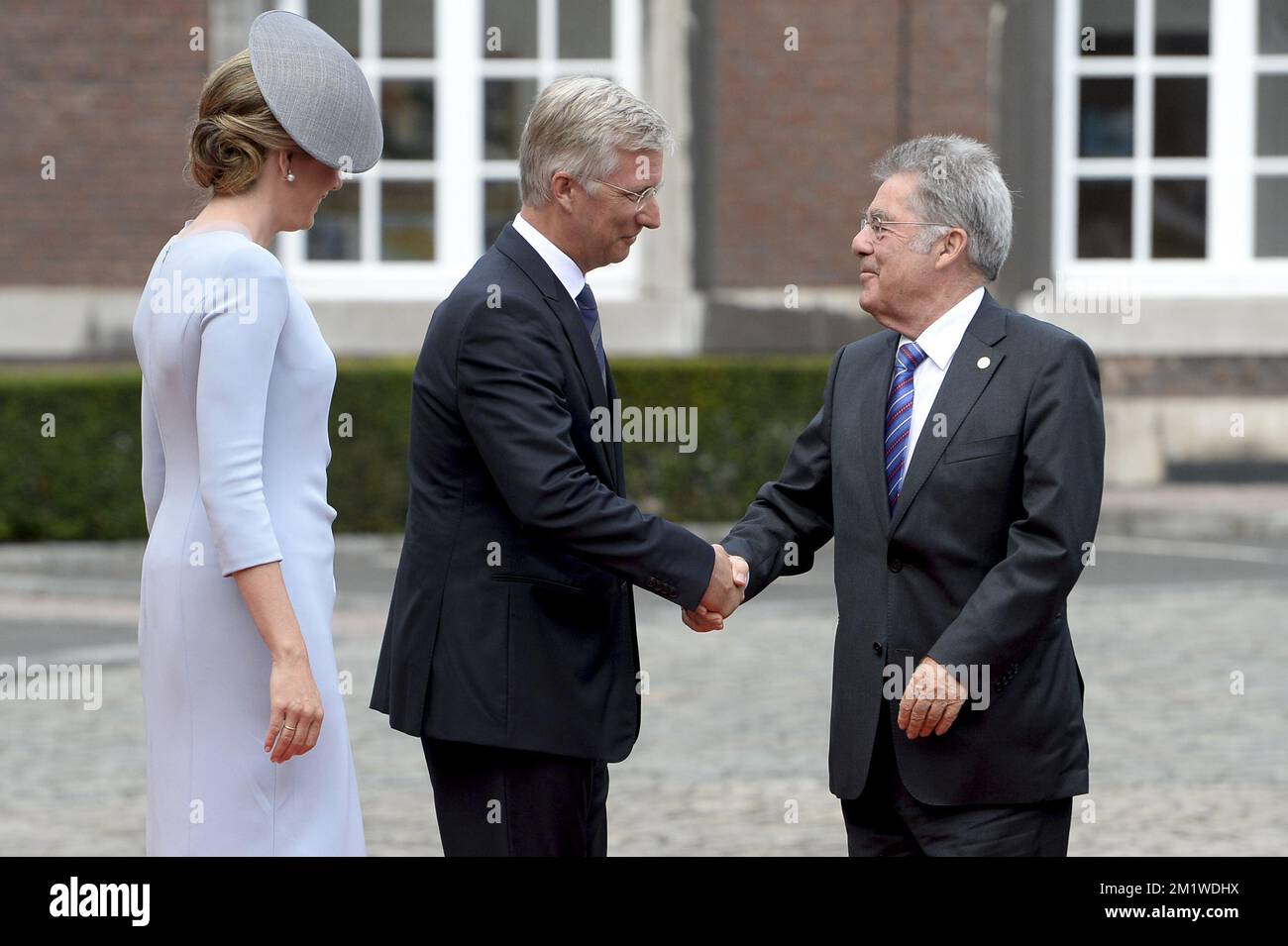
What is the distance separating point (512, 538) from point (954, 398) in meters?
0.83

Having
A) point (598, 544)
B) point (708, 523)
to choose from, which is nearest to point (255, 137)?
point (598, 544)

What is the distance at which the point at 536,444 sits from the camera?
10.6 ft

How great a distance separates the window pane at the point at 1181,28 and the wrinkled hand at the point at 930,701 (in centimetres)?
1324

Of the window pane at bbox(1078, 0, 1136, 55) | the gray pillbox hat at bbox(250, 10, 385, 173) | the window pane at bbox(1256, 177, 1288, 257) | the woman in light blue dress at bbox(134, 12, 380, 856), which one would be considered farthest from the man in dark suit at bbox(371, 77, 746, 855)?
the window pane at bbox(1256, 177, 1288, 257)

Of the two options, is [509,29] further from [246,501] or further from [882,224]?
[246,501]

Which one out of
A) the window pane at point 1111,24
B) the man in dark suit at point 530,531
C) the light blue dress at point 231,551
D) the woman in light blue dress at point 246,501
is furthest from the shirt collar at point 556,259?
the window pane at point 1111,24

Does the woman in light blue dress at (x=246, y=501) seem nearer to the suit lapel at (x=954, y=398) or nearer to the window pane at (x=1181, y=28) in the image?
the suit lapel at (x=954, y=398)

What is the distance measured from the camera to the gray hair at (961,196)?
341 cm

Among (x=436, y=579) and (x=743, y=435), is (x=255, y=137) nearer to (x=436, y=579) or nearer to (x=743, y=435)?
(x=436, y=579)

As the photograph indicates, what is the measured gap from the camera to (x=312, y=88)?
9.92 feet

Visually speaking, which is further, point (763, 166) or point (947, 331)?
point (763, 166)

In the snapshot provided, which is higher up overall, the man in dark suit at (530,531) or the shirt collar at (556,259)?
the shirt collar at (556,259)

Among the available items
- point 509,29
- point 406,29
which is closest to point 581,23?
point 509,29

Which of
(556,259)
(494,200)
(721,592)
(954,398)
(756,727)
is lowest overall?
(756,727)
